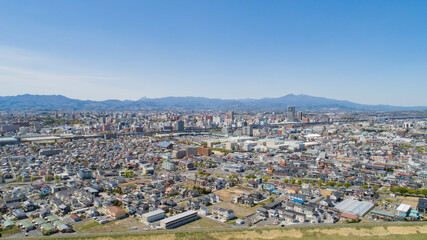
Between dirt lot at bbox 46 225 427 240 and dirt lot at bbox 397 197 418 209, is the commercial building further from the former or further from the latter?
dirt lot at bbox 397 197 418 209

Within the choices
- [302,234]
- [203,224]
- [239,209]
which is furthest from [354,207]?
[203,224]

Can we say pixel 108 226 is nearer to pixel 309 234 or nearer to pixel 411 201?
pixel 309 234

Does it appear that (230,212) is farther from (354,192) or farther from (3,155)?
(3,155)

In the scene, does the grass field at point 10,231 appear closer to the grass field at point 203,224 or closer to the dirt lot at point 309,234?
the dirt lot at point 309,234

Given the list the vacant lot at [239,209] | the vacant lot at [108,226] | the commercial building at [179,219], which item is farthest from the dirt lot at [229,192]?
the vacant lot at [108,226]

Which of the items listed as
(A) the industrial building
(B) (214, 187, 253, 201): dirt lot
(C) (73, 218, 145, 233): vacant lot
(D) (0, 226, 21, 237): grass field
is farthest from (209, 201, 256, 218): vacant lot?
(D) (0, 226, 21, 237): grass field
